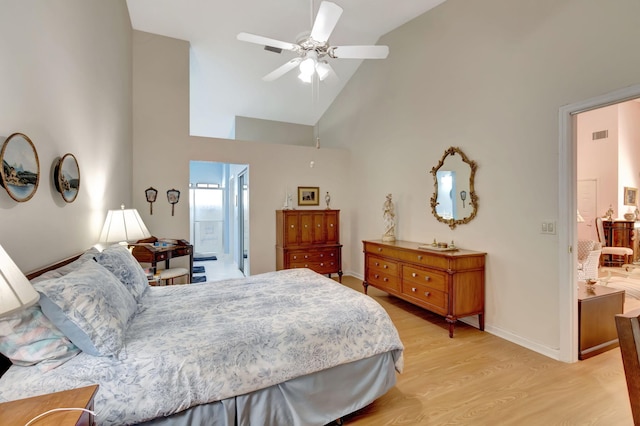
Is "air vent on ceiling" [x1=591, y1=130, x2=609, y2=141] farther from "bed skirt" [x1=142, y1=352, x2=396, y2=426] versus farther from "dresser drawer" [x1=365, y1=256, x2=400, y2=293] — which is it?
"bed skirt" [x1=142, y1=352, x2=396, y2=426]

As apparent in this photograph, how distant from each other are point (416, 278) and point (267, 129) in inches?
184

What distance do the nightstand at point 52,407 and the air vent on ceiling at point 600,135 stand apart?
8.72 meters

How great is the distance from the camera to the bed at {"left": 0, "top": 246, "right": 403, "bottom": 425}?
1242 millimetres

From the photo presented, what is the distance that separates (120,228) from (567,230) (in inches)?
156

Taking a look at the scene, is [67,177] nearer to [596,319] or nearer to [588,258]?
[596,319]

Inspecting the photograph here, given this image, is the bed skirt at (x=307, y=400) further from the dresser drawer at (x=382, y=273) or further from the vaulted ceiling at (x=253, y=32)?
the vaulted ceiling at (x=253, y=32)

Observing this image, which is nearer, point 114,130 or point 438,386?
point 438,386

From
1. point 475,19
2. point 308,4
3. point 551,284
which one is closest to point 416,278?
point 551,284

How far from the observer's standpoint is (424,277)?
328 cm

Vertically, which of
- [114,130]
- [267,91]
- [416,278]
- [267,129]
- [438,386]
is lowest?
[438,386]

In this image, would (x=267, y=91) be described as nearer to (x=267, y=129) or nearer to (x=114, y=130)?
(x=267, y=129)

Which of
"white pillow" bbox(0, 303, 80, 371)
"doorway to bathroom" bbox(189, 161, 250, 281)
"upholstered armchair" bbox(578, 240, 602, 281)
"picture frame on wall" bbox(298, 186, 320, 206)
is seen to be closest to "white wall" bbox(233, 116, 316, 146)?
"picture frame on wall" bbox(298, 186, 320, 206)

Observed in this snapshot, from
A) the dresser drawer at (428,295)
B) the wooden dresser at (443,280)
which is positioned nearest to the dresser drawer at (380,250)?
the wooden dresser at (443,280)

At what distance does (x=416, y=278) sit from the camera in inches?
134
